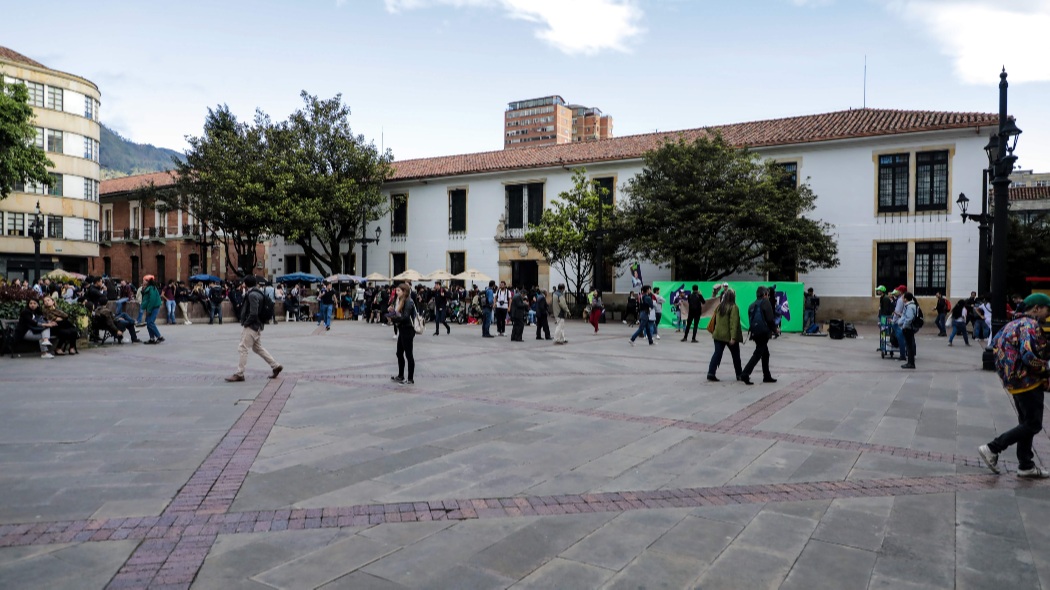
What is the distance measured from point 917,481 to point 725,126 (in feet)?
95.2

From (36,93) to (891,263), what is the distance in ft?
146

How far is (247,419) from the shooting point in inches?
281

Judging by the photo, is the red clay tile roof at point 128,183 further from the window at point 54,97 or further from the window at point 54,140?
the window at point 54,97

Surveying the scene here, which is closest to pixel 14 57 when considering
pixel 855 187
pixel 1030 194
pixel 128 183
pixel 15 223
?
pixel 15 223

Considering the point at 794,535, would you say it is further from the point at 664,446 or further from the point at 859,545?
the point at 664,446

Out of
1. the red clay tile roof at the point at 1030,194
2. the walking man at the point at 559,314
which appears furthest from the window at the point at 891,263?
the red clay tile roof at the point at 1030,194

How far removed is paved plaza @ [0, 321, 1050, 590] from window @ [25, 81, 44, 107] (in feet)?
121

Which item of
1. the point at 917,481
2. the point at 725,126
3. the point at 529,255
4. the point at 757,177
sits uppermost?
the point at 725,126

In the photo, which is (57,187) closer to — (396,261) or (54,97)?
(54,97)

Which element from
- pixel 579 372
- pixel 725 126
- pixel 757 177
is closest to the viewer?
pixel 579 372

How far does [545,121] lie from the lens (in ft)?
477

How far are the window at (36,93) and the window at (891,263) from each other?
4361 cm

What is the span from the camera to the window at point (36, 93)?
38.3 metres

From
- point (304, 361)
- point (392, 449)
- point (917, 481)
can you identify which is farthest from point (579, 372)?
point (917, 481)
